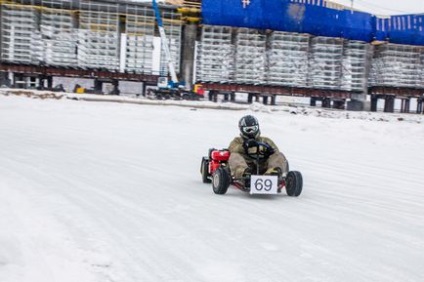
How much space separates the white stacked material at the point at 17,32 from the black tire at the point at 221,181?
28.9m

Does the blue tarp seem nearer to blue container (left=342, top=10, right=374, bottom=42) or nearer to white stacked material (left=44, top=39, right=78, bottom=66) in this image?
blue container (left=342, top=10, right=374, bottom=42)

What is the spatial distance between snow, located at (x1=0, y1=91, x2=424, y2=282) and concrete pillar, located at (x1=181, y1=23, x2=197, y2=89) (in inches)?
913

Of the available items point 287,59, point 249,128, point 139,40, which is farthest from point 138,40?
point 249,128

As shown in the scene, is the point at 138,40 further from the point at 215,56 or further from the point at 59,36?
the point at 215,56

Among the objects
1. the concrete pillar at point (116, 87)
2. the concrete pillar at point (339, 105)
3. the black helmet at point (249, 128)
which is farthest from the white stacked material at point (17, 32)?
the black helmet at point (249, 128)

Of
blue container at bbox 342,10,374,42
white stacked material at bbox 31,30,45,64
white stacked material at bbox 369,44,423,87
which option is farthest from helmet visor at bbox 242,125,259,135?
white stacked material at bbox 369,44,423,87

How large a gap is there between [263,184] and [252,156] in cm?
78

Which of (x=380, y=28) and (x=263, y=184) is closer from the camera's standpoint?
(x=263, y=184)

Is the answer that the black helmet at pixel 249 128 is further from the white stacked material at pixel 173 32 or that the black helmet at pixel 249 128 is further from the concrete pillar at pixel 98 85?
the concrete pillar at pixel 98 85

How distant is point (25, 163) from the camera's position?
304 inches

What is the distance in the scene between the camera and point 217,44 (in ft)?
110

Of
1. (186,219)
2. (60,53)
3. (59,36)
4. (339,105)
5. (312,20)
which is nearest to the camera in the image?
(186,219)

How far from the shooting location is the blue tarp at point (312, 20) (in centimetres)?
3291

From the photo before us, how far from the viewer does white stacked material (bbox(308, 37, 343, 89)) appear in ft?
114
